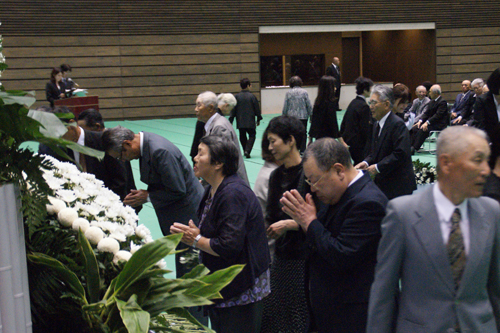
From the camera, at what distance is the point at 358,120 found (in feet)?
26.5

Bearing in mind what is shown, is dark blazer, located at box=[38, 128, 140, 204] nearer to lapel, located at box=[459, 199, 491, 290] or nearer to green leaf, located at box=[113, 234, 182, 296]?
green leaf, located at box=[113, 234, 182, 296]

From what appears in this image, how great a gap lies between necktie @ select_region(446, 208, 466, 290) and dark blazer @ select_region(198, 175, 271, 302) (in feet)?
4.33

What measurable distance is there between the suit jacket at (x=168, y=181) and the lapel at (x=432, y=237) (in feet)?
8.35

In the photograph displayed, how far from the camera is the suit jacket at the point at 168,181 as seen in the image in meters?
4.38

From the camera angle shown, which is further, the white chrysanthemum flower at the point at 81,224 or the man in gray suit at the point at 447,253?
the white chrysanthemum flower at the point at 81,224

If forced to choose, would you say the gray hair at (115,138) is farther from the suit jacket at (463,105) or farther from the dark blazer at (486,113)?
the suit jacket at (463,105)

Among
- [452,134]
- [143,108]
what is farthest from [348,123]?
[143,108]

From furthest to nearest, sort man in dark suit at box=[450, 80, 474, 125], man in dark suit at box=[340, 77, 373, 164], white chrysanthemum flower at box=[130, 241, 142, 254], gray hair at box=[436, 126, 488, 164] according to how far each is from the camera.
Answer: man in dark suit at box=[450, 80, 474, 125] < man in dark suit at box=[340, 77, 373, 164] < white chrysanthemum flower at box=[130, 241, 142, 254] < gray hair at box=[436, 126, 488, 164]

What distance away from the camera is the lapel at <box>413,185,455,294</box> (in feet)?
6.70

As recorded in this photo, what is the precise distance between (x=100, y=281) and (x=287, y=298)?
5.95ft

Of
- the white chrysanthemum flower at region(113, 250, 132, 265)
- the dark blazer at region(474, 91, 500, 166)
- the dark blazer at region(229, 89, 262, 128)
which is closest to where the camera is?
the white chrysanthemum flower at region(113, 250, 132, 265)

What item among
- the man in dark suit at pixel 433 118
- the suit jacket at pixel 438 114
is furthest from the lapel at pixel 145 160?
the suit jacket at pixel 438 114

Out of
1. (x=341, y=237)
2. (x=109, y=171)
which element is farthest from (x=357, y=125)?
(x=341, y=237)

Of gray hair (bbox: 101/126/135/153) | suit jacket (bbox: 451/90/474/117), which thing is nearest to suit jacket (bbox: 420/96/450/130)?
suit jacket (bbox: 451/90/474/117)
